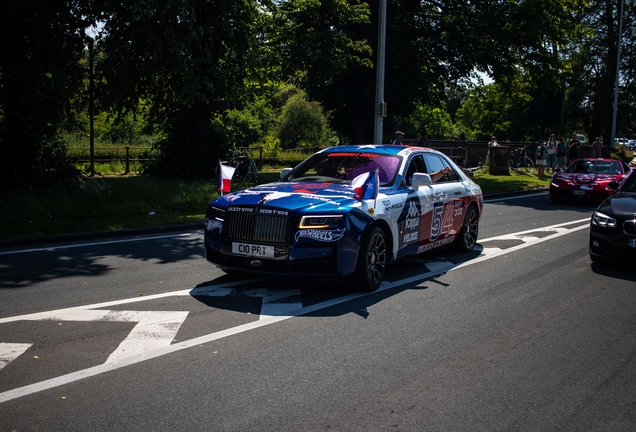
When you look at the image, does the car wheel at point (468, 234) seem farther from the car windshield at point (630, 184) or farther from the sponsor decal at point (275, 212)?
the sponsor decal at point (275, 212)

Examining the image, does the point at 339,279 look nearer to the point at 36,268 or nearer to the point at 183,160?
the point at 36,268

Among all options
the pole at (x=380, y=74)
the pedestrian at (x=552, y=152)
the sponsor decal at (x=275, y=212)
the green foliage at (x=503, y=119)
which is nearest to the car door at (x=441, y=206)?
the sponsor decal at (x=275, y=212)

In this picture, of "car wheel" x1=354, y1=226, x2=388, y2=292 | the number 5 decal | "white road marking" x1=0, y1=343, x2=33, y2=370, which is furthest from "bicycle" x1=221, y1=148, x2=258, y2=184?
"white road marking" x1=0, y1=343, x2=33, y2=370

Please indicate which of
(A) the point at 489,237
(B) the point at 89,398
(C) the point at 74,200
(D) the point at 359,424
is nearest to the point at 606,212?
(A) the point at 489,237

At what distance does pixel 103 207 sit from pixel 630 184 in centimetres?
1051

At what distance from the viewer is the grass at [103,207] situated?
12.6 metres

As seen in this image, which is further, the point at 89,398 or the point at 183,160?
the point at 183,160

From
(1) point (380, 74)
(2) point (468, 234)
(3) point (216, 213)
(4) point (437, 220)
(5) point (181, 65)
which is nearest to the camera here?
(3) point (216, 213)

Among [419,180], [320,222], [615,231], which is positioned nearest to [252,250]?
[320,222]

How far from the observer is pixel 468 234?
421 inches

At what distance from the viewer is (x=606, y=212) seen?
964cm

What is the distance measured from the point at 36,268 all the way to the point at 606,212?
26.4ft

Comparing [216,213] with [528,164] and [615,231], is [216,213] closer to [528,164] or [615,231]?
[615,231]

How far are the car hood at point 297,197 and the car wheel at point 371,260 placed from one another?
47 centimetres
